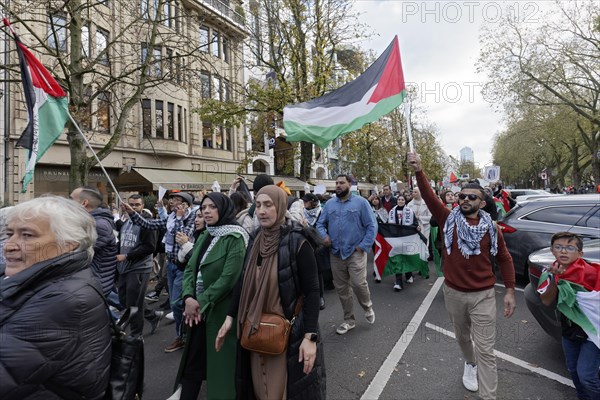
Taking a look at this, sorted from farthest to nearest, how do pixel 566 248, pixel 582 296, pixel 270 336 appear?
pixel 566 248
pixel 582 296
pixel 270 336

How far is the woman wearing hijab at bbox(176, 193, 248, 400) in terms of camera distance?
99.1 inches

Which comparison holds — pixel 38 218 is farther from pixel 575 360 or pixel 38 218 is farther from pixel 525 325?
pixel 525 325

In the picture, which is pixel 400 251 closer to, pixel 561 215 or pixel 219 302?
pixel 561 215

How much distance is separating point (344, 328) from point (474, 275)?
78.2 inches

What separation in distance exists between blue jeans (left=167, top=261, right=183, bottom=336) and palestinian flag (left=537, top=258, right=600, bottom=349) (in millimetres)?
3635

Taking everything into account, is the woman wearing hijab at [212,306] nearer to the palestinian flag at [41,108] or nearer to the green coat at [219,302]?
the green coat at [219,302]

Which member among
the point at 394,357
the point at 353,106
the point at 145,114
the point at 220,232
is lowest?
the point at 394,357

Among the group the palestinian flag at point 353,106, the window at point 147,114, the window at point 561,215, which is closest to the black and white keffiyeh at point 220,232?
the palestinian flag at point 353,106

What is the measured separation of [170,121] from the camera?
834 inches

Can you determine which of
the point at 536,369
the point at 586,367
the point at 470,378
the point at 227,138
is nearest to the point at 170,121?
the point at 227,138

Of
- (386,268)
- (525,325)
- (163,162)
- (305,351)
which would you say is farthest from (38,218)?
(163,162)

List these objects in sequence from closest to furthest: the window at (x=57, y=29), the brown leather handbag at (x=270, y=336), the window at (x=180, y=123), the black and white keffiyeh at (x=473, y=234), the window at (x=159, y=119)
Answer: the brown leather handbag at (x=270, y=336) → the black and white keffiyeh at (x=473, y=234) → the window at (x=57, y=29) → the window at (x=159, y=119) → the window at (x=180, y=123)

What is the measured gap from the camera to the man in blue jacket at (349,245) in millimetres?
4363

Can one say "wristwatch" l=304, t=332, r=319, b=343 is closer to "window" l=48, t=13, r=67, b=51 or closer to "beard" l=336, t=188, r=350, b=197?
"beard" l=336, t=188, r=350, b=197
